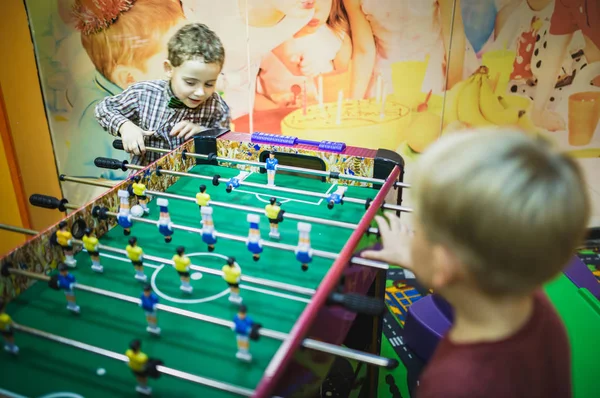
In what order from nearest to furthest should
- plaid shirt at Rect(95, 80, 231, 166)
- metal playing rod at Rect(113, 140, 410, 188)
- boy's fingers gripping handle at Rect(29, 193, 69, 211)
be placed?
1. boy's fingers gripping handle at Rect(29, 193, 69, 211)
2. metal playing rod at Rect(113, 140, 410, 188)
3. plaid shirt at Rect(95, 80, 231, 166)

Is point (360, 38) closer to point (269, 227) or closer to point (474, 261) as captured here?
point (269, 227)

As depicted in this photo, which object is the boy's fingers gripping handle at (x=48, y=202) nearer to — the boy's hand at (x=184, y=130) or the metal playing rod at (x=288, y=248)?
the metal playing rod at (x=288, y=248)

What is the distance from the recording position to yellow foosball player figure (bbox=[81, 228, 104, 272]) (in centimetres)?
125

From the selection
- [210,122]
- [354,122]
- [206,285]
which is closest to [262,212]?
[206,285]

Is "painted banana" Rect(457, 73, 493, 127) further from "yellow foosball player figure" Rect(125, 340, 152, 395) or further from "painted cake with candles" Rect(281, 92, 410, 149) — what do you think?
"yellow foosball player figure" Rect(125, 340, 152, 395)

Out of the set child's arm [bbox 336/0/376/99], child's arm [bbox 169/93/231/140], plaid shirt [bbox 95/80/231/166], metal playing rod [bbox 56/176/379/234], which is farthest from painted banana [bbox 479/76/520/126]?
metal playing rod [bbox 56/176/379/234]

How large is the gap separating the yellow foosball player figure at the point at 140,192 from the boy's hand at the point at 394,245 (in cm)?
77

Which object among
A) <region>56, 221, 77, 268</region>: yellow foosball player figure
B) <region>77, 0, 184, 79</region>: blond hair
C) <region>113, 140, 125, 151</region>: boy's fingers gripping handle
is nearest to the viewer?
<region>56, 221, 77, 268</region>: yellow foosball player figure

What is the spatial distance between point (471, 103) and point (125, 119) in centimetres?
176

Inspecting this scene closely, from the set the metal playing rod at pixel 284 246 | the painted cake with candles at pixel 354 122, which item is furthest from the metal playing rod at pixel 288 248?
the painted cake with candles at pixel 354 122

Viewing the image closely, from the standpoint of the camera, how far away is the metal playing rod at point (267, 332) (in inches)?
36.3

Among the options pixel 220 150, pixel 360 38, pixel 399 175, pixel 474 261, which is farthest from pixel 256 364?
pixel 360 38

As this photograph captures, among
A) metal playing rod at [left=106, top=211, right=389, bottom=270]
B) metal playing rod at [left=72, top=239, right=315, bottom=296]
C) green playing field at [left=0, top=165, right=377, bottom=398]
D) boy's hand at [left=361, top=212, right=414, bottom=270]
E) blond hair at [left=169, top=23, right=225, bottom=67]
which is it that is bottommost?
green playing field at [left=0, top=165, right=377, bottom=398]

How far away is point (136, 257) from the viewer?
3.92 ft
